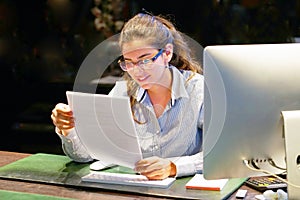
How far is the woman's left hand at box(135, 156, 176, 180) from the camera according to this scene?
1881mm

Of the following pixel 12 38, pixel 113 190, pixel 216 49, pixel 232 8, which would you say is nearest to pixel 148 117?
pixel 113 190

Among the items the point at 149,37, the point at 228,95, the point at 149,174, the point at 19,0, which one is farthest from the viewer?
the point at 19,0

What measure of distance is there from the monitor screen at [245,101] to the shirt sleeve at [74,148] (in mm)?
766

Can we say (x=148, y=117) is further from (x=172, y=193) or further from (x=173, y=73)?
(x=172, y=193)

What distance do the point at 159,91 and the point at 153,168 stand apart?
49 centimetres

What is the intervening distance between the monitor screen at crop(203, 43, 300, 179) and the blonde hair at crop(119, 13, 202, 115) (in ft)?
2.30

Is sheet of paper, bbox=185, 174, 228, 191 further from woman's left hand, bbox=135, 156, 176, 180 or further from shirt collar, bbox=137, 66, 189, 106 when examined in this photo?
shirt collar, bbox=137, 66, 189, 106

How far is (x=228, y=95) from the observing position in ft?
4.82

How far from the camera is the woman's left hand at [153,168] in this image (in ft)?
6.17

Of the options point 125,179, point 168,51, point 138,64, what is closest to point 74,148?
point 125,179

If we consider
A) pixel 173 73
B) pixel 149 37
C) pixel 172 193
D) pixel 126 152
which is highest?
pixel 149 37

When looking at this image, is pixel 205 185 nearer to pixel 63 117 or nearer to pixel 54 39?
pixel 63 117

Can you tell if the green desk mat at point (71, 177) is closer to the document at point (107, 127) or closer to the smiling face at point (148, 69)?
the document at point (107, 127)

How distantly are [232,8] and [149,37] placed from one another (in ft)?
5.33
